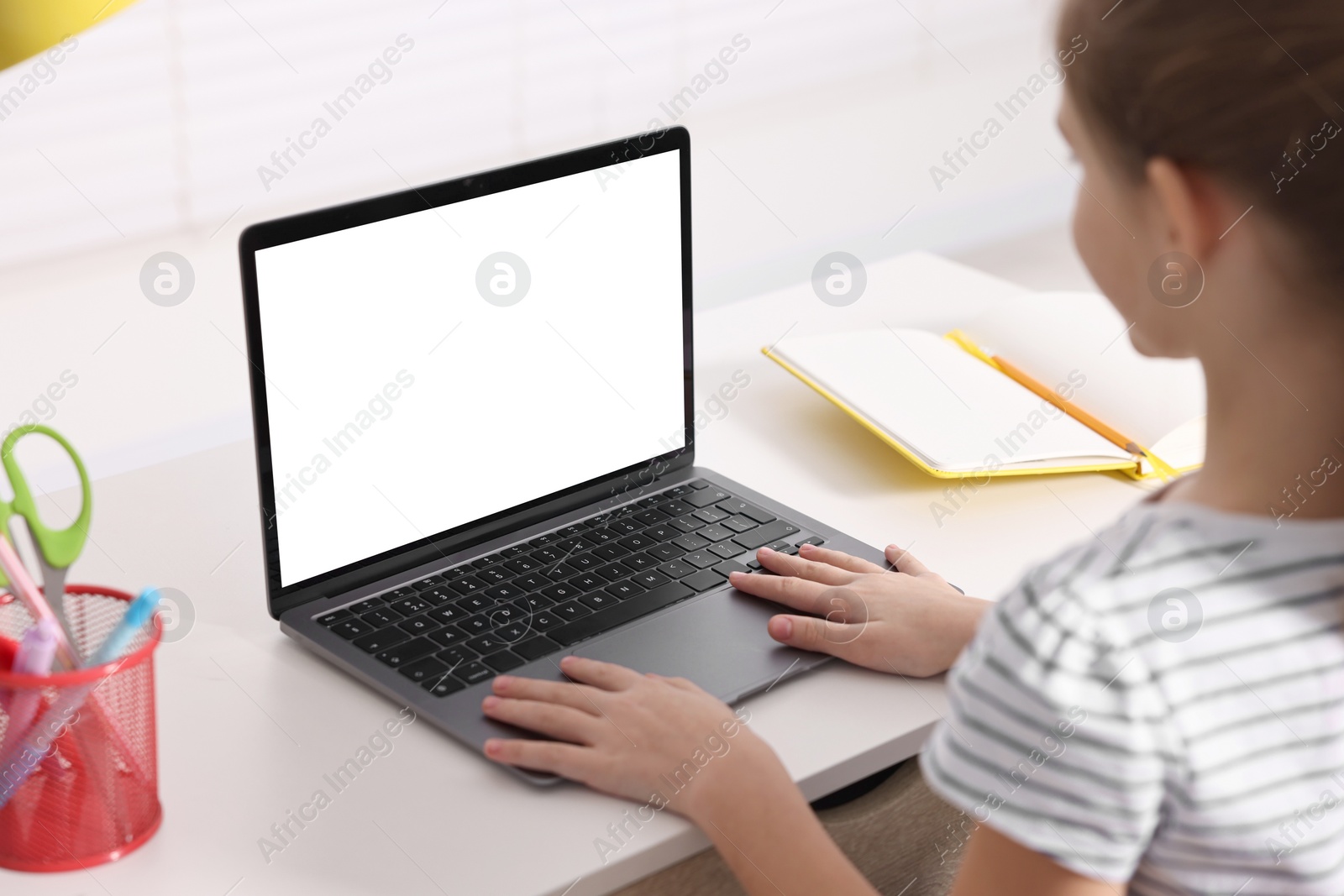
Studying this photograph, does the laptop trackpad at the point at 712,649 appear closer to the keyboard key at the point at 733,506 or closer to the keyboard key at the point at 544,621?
the keyboard key at the point at 544,621

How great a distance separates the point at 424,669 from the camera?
0.89 metres

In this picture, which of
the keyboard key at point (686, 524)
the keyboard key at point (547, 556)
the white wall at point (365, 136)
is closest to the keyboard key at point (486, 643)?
the keyboard key at point (547, 556)

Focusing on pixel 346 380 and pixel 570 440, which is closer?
pixel 346 380

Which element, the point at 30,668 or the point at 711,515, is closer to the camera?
the point at 30,668

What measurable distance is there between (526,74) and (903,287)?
556 mm

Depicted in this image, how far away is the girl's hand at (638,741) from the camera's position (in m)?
0.79

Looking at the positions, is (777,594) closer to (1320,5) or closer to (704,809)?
(704,809)

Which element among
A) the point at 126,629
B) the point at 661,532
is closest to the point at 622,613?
the point at 661,532

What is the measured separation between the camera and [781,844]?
29.9 inches

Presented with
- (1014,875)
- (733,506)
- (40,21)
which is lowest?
(1014,875)

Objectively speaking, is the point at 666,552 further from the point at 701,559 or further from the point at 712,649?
the point at 712,649

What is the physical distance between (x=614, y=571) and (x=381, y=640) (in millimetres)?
179

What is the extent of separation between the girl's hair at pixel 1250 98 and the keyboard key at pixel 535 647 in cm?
50

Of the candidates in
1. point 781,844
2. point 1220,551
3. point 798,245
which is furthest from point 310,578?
point 798,245
